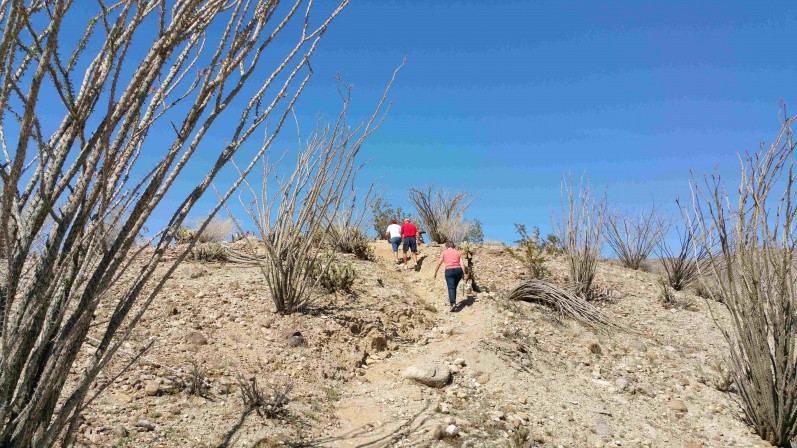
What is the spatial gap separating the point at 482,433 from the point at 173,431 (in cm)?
273

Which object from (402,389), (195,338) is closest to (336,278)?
(195,338)

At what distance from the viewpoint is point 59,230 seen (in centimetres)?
223

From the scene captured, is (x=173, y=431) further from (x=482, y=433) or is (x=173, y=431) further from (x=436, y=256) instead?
(x=436, y=256)

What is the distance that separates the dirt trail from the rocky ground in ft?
0.08

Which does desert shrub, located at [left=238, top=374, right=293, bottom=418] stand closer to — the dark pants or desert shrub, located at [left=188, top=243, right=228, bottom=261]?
the dark pants

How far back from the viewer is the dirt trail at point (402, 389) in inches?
205

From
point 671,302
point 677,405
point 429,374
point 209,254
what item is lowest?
point 677,405

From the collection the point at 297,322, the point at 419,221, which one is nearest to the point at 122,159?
the point at 297,322

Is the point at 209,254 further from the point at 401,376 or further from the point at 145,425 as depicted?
the point at 145,425

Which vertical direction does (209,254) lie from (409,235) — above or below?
below

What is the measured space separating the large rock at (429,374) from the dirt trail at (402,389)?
0.11 m

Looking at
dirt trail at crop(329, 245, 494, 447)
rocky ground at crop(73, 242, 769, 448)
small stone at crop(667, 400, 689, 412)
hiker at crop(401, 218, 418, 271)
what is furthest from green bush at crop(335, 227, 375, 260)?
small stone at crop(667, 400, 689, 412)

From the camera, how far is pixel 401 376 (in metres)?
6.45

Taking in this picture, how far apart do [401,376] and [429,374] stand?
0.36m
